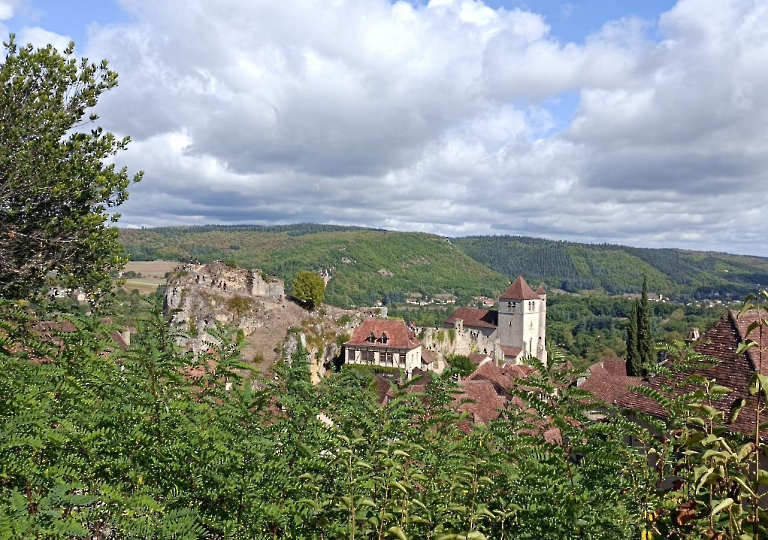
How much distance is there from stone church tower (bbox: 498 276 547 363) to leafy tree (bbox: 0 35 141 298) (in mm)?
57176

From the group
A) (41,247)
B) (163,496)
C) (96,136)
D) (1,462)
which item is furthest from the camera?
(96,136)

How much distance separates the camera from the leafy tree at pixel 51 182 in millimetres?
11664

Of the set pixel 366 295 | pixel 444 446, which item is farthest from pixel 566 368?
pixel 366 295

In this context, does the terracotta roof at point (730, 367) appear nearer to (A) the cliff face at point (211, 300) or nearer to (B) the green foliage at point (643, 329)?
(A) the cliff face at point (211, 300)

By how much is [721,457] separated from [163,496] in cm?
374

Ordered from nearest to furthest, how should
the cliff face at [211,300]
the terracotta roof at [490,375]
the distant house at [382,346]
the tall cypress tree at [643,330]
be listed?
the terracotta roof at [490,375] → the cliff face at [211,300] → the tall cypress tree at [643,330] → the distant house at [382,346]

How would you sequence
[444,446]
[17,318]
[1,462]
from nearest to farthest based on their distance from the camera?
[1,462]
[444,446]
[17,318]

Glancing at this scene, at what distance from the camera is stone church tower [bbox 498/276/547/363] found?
64.3 m

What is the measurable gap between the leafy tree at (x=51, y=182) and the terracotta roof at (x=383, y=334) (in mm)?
31150

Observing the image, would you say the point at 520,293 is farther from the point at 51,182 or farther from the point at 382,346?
the point at 51,182

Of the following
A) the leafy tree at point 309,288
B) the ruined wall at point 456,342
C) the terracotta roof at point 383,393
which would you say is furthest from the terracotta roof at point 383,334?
the terracotta roof at point 383,393

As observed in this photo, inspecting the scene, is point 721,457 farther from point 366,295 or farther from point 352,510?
point 366,295

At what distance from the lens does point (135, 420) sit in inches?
159

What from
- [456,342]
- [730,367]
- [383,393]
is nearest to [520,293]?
[456,342]
